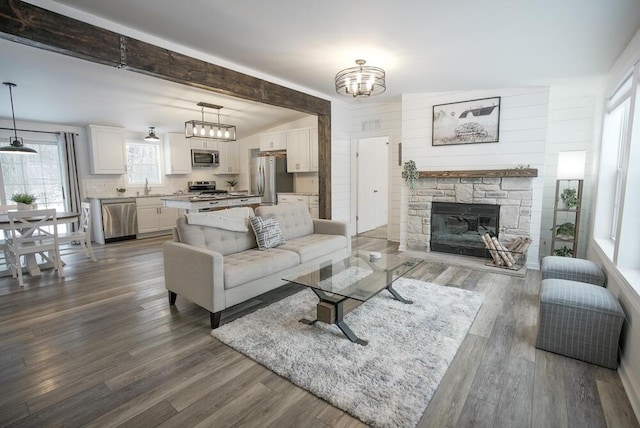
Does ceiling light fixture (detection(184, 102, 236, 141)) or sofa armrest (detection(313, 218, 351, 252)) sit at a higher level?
ceiling light fixture (detection(184, 102, 236, 141))

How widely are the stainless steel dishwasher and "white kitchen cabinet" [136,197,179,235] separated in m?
0.10

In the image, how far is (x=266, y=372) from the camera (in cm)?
210

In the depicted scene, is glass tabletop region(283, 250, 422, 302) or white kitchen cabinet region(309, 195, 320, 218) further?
white kitchen cabinet region(309, 195, 320, 218)

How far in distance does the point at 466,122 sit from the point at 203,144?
19.5 feet

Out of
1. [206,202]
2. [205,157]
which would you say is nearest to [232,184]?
[205,157]

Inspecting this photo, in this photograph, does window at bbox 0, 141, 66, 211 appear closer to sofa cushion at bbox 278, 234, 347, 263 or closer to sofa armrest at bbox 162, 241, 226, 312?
sofa armrest at bbox 162, 241, 226, 312

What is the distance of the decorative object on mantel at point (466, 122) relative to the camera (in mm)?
4500

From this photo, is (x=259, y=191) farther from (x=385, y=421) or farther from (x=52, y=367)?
(x=385, y=421)

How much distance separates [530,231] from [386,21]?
356 cm

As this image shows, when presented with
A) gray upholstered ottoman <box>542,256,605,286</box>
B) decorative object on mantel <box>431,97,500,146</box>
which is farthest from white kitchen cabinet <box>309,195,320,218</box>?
gray upholstered ottoman <box>542,256,605,286</box>

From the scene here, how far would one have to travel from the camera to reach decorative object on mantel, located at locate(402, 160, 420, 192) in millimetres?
5105

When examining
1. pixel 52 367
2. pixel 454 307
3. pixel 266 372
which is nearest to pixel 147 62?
pixel 52 367

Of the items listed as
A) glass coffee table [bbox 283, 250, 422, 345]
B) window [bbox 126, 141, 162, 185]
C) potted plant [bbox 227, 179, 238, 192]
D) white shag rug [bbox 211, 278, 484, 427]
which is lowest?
white shag rug [bbox 211, 278, 484, 427]

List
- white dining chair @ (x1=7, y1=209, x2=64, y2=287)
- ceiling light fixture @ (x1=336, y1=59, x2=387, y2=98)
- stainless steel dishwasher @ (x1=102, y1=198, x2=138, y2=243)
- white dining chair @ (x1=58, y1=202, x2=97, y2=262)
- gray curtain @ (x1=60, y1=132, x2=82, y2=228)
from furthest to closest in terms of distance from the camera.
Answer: stainless steel dishwasher @ (x1=102, y1=198, x2=138, y2=243) → gray curtain @ (x1=60, y1=132, x2=82, y2=228) → white dining chair @ (x1=58, y1=202, x2=97, y2=262) → white dining chair @ (x1=7, y1=209, x2=64, y2=287) → ceiling light fixture @ (x1=336, y1=59, x2=387, y2=98)
